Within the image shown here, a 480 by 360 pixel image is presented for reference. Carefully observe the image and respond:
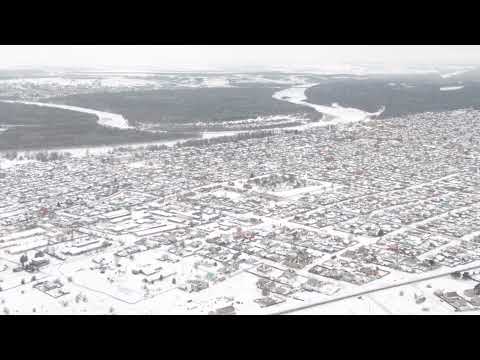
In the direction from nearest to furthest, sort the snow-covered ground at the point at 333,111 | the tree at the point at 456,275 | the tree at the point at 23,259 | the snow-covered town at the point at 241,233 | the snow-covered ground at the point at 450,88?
the snow-covered town at the point at 241,233
the tree at the point at 456,275
the tree at the point at 23,259
the snow-covered ground at the point at 333,111
the snow-covered ground at the point at 450,88

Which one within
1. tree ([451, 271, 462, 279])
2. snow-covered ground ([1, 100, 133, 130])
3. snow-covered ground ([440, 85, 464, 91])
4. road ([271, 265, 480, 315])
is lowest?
road ([271, 265, 480, 315])

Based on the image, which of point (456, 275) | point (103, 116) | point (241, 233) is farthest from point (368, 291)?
point (103, 116)

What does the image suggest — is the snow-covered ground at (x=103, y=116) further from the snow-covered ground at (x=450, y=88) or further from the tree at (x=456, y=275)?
the snow-covered ground at (x=450, y=88)

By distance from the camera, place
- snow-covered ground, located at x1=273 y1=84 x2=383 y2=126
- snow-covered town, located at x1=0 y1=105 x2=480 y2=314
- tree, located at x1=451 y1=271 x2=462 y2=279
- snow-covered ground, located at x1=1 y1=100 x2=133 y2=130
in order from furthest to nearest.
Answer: snow-covered ground, located at x1=273 y1=84 x2=383 y2=126, snow-covered ground, located at x1=1 y1=100 x2=133 y2=130, tree, located at x1=451 y1=271 x2=462 y2=279, snow-covered town, located at x1=0 y1=105 x2=480 y2=314

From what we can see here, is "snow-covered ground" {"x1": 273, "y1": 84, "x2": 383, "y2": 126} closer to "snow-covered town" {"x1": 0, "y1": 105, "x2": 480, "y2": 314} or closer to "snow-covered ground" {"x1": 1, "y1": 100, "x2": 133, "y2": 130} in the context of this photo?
"snow-covered ground" {"x1": 1, "y1": 100, "x2": 133, "y2": 130}

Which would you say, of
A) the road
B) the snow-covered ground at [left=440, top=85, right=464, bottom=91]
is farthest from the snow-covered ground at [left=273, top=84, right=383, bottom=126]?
the road

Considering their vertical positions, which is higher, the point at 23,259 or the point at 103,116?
the point at 103,116

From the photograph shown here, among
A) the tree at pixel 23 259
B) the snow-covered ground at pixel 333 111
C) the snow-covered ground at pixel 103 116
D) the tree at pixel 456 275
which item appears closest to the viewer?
the tree at pixel 456 275

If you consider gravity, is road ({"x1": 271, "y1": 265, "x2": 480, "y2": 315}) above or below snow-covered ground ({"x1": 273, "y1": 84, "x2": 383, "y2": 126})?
below

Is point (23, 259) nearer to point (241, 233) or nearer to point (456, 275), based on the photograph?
point (241, 233)

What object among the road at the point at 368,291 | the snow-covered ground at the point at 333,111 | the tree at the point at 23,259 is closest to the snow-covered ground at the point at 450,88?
the snow-covered ground at the point at 333,111
